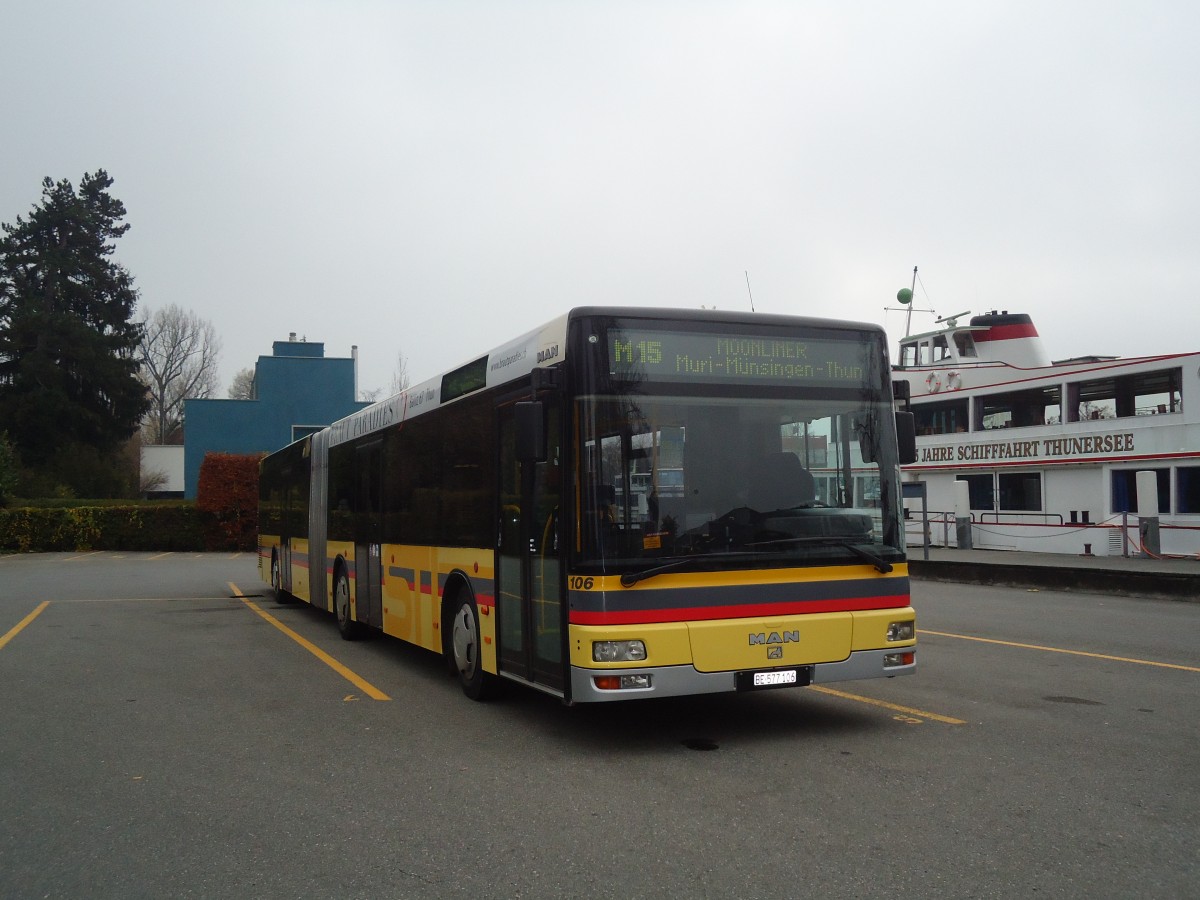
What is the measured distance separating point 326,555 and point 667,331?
9.10m

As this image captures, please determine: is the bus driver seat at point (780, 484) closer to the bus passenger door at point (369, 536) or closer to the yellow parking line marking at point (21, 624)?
the bus passenger door at point (369, 536)

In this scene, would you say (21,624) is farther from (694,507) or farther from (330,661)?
(694,507)

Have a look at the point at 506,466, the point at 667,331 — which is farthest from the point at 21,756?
the point at 667,331

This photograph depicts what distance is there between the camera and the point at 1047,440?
31156 millimetres

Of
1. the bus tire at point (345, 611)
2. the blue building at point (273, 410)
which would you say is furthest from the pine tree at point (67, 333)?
the bus tire at point (345, 611)

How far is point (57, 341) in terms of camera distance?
2215 inches

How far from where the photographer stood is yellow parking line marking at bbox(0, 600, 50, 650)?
13836 mm

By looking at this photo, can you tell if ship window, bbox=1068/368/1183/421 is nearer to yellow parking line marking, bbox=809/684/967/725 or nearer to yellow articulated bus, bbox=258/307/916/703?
yellow parking line marking, bbox=809/684/967/725

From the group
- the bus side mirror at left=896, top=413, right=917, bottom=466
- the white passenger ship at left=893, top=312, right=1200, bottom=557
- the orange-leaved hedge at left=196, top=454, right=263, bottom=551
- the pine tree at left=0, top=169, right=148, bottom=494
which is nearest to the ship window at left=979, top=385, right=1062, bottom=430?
the white passenger ship at left=893, top=312, right=1200, bottom=557

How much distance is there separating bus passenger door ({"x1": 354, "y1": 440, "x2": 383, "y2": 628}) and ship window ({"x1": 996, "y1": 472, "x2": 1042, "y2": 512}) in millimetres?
24303

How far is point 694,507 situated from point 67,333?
187 ft

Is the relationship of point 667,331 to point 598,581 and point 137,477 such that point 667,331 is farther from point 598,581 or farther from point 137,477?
point 137,477

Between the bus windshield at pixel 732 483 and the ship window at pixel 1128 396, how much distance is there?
23.3 metres

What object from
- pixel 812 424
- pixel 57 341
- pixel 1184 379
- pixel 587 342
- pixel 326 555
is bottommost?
pixel 326 555
